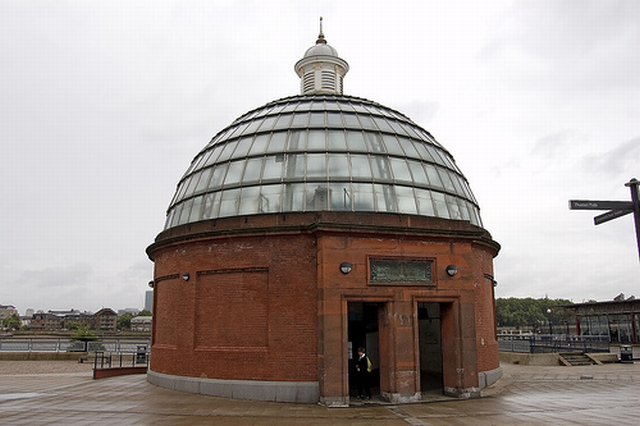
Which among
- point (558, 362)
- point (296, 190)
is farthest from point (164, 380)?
point (558, 362)

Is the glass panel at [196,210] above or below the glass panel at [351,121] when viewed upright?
below

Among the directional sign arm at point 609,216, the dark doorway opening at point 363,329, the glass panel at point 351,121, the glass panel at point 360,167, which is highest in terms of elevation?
the glass panel at point 351,121

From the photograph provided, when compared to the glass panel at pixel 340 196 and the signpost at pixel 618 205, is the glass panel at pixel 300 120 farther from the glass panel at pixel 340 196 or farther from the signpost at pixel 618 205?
the signpost at pixel 618 205

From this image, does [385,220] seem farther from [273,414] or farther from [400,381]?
[273,414]

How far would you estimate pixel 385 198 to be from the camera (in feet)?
55.8

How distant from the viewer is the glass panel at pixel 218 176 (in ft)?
61.4

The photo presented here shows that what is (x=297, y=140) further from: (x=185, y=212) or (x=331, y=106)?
(x=185, y=212)

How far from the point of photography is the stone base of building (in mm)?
14148

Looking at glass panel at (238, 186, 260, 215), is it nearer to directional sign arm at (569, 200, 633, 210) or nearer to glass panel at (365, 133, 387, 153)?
glass panel at (365, 133, 387, 153)

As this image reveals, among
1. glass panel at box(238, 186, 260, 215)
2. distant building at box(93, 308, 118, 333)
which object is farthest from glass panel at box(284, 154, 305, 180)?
distant building at box(93, 308, 118, 333)

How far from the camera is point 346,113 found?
2038 centimetres

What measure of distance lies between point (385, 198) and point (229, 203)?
5671 millimetres

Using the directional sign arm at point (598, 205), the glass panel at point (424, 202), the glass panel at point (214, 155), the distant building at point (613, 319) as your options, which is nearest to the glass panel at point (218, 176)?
the glass panel at point (214, 155)

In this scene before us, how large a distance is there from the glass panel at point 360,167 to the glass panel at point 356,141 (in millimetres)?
399
